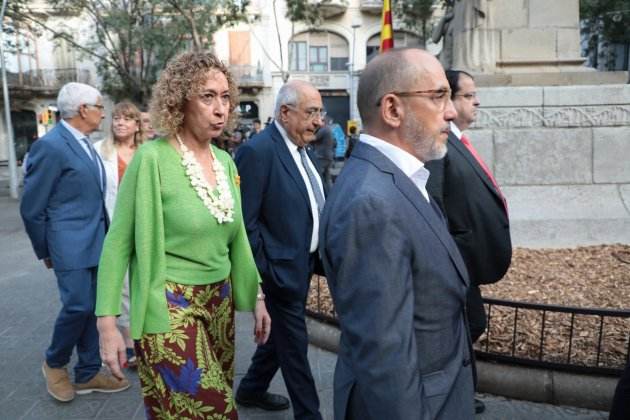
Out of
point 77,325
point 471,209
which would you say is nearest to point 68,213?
point 77,325

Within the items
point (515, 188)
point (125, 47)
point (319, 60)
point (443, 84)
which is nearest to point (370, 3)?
point (319, 60)

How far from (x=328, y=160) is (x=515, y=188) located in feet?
25.2

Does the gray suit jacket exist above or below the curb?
above

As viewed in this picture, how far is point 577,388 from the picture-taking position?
11.6ft

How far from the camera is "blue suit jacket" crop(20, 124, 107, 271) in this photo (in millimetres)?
3615

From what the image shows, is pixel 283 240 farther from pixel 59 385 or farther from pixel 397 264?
pixel 59 385

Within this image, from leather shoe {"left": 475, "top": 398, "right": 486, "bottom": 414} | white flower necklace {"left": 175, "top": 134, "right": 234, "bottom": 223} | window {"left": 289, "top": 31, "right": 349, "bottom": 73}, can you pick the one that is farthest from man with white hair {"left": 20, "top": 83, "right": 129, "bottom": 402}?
window {"left": 289, "top": 31, "right": 349, "bottom": 73}

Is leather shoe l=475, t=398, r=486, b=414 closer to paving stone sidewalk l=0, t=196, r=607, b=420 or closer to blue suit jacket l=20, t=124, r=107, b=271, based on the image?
paving stone sidewalk l=0, t=196, r=607, b=420

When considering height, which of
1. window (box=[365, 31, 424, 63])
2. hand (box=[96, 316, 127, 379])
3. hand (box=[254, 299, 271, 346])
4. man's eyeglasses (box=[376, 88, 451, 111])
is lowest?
hand (box=[254, 299, 271, 346])

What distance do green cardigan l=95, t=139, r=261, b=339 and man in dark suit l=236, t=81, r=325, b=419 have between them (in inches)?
29.5

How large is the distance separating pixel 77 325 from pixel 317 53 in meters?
34.7

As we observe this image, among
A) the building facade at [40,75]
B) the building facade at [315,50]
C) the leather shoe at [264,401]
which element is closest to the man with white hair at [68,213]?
the leather shoe at [264,401]

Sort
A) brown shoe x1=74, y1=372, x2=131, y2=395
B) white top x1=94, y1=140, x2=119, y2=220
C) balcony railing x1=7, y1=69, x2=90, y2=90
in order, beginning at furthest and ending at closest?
balcony railing x1=7, y1=69, x2=90, y2=90, white top x1=94, y1=140, x2=119, y2=220, brown shoe x1=74, y1=372, x2=131, y2=395

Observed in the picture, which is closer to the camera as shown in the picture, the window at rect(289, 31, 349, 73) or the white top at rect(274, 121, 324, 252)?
the white top at rect(274, 121, 324, 252)
